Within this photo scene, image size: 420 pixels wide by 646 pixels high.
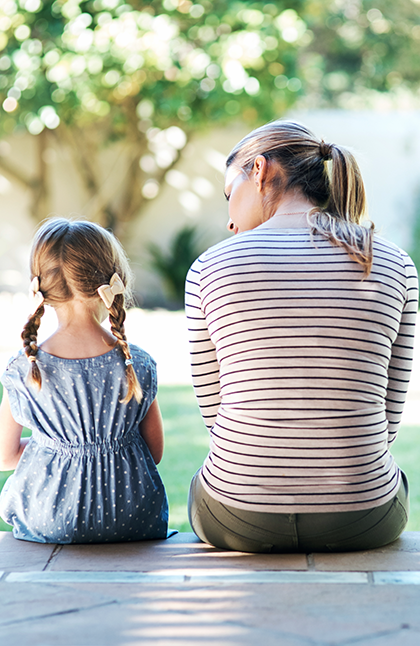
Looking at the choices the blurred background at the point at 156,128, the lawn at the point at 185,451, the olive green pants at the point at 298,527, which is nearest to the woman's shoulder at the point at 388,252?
the olive green pants at the point at 298,527

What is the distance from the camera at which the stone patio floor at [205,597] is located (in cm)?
132

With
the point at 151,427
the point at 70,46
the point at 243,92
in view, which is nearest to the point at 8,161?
the point at 70,46

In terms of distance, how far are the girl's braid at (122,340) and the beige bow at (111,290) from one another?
27 mm

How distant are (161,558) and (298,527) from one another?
365 millimetres

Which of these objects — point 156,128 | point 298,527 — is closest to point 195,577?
point 298,527

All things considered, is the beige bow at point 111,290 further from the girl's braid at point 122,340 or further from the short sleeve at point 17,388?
the short sleeve at point 17,388

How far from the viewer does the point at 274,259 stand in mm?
1620

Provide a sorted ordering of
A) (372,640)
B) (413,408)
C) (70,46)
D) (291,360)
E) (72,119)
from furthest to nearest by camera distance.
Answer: (72,119) < (70,46) < (413,408) < (291,360) < (372,640)

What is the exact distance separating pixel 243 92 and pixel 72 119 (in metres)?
2.00

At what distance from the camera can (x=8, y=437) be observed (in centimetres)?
193

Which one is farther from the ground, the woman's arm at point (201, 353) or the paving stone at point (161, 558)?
the woman's arm at point (201, 353)

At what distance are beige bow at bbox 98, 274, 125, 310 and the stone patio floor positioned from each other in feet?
2.06

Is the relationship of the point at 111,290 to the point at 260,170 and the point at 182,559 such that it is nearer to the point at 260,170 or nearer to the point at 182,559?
the point at 260,170

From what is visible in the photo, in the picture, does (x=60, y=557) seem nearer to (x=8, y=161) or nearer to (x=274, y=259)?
(x=274, y=259)
